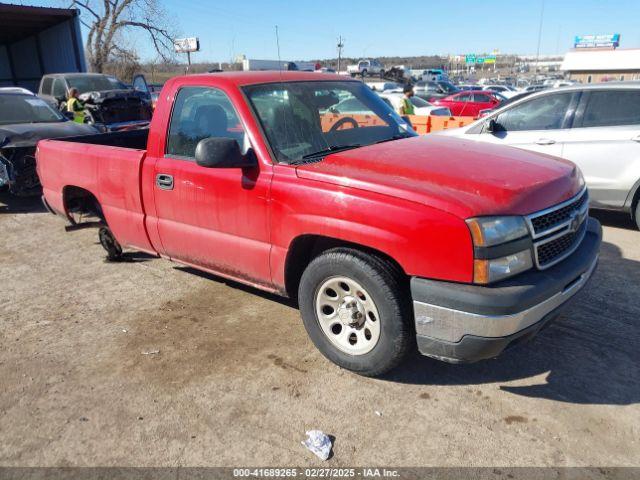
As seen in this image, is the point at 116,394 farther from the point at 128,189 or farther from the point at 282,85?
the point at 282,85

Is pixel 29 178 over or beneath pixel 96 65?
beneath

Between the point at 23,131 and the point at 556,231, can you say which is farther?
the point at 23,131

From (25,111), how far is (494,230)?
8.75 metres

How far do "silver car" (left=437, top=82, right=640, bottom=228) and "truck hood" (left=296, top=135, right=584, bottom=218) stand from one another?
2.91m

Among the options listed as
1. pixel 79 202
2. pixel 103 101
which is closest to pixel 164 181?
pixel 79 202

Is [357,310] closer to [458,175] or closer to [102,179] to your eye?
[458,175]

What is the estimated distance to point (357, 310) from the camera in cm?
306

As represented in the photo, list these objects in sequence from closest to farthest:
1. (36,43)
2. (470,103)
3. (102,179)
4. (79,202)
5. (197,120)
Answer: (197,120)
(102,179)
(79,202)
(36,43)
(470,103)

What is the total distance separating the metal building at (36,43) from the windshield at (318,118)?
46.1ft

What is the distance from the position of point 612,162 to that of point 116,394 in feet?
18.9

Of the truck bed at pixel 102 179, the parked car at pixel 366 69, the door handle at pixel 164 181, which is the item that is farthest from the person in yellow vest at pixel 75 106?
the parked car at pixel 366 69

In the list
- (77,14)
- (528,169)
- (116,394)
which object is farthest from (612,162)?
(77,14)

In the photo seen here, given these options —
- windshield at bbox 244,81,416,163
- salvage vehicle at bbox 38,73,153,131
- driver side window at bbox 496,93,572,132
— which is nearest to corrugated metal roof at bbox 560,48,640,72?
salvage vehicle at bbox 38,73,153,131

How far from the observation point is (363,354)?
3078 mm
